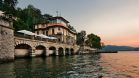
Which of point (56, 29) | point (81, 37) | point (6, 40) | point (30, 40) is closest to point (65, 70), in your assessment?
point (6, 40)

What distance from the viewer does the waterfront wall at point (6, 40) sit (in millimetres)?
32875

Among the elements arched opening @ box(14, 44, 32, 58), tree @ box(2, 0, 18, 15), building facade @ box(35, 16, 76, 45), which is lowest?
arched opening @ box(14, 44, 32, 58)

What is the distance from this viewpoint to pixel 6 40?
34469 millimetres

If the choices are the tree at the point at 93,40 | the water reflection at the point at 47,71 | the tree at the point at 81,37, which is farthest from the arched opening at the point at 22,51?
the tree at the point at 93,40

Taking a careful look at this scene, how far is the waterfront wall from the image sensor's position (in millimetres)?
32875

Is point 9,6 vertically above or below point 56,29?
below

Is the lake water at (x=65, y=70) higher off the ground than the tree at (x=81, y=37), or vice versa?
→ the tree at (x=81, y=37)

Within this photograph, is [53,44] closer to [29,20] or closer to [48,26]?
[48,26]

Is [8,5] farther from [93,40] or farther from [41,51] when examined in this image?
[93,40]

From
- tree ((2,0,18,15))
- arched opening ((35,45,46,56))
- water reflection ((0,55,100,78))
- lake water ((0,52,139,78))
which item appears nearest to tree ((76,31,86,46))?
arched opening ((35,45,46,56))

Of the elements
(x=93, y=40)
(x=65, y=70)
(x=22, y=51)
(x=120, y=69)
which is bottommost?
(x=120, y=69)

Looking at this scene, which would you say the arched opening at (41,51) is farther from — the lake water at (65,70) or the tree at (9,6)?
the tree at (9,6)

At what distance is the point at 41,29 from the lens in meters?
94.1

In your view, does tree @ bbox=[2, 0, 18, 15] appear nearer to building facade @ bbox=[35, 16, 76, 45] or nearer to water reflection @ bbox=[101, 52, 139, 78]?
water reflection @ bbox=[101, 52, 139, 78]
